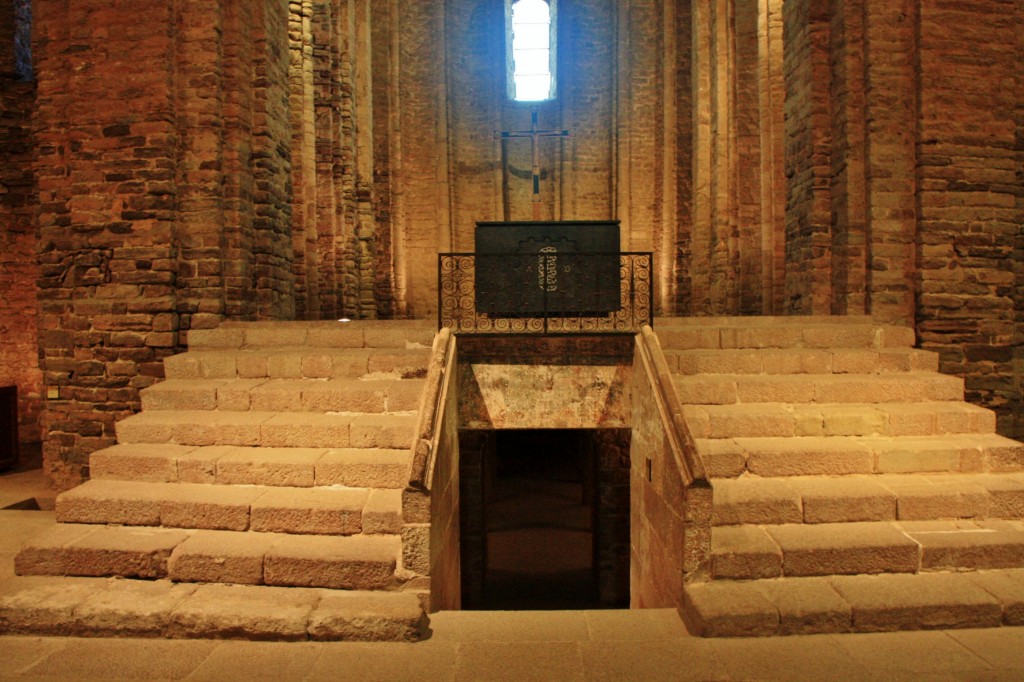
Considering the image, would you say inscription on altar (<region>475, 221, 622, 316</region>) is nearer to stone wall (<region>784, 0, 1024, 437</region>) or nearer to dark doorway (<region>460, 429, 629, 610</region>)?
stone wall (<region>784, 0, 1024, 437</region>)

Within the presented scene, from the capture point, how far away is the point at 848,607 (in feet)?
10.4

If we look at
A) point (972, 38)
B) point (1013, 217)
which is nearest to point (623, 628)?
point (1013, 217)

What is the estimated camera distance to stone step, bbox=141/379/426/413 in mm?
4789

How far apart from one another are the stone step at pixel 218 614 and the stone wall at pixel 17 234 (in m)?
8.66

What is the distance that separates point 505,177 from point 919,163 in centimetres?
1021

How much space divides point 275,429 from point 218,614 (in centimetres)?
158

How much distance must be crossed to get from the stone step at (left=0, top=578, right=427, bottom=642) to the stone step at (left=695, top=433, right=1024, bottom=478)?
239 cm

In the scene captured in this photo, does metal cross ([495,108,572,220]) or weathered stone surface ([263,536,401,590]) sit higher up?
metal cross ([495,108,572,220])

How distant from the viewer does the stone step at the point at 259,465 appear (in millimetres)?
4090

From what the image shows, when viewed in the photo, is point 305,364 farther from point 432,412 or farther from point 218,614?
point 218,614

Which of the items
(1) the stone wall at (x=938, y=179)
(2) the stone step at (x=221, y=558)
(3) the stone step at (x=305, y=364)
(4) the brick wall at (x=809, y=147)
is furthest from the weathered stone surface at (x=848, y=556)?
(4) the brick wall at (x=809, y=147)

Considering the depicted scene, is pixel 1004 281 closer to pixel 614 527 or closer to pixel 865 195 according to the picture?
pixel 865 195

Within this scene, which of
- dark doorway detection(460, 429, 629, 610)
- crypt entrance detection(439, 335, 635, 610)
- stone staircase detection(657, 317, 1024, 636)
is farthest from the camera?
dark doorway detection(460, 429, 629, 610)

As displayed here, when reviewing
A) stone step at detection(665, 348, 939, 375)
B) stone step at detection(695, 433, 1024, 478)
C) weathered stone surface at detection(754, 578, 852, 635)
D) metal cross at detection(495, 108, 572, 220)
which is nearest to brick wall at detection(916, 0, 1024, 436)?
stone step at detection(665, 348, 939, 375)
